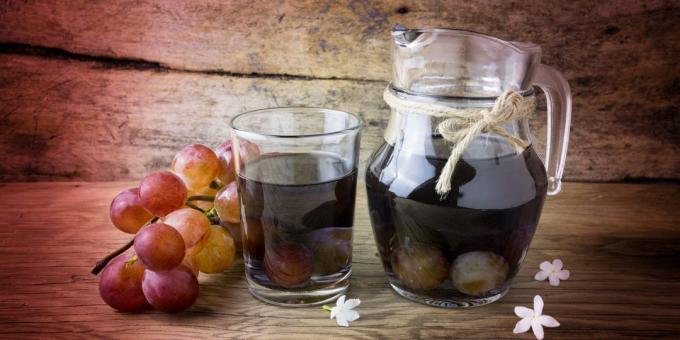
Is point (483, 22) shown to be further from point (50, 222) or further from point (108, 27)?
point (50, 222)

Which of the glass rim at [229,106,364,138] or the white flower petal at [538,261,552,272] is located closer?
the glass rim at [229,106,364,138]

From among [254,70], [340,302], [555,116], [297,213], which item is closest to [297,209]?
[297,213]

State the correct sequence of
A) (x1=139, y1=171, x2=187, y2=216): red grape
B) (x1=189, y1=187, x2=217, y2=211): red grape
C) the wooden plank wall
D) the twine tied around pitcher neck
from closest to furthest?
the twine tied around pitcher neck
(x1=139, y1=171, x2=187, y2=216): red grape
(x1=189, y1=187, x2=217, y2=211): red grape
the wooden plank wall

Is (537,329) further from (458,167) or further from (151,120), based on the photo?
(151,120)

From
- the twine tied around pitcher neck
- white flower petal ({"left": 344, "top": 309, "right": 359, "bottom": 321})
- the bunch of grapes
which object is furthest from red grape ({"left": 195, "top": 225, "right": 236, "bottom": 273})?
the twine tied around pitcher neck

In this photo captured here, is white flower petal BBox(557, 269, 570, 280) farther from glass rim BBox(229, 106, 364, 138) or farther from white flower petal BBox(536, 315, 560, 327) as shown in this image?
glass rim BBox(229, 106, 364, 138)

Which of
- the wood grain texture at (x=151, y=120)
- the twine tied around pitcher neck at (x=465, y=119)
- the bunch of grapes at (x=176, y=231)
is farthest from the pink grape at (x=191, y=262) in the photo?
the wood grain texture at (x=151, y=120)

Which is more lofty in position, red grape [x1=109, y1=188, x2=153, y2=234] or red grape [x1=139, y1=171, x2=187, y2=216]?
red grape [x1=139, y1=171, x2=187, y2=216]
